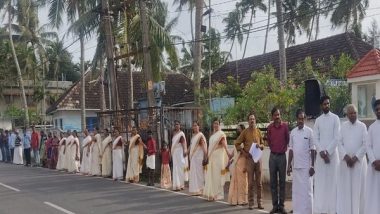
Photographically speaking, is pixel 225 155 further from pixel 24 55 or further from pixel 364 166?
pixel 24 55

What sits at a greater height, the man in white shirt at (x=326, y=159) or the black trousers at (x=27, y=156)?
the man in white shirt at (x=326, y=159)

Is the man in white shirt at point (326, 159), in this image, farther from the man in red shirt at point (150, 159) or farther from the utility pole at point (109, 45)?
the utility pole at point (109, 45)

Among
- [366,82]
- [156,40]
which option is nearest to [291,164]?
[366,82]

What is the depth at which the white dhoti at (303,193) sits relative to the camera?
9820 mm

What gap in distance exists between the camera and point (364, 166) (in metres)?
9.09

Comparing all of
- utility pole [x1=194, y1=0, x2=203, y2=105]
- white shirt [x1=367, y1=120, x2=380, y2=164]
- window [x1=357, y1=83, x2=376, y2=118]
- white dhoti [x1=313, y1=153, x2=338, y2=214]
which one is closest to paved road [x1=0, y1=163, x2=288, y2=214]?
A: white dhoti [x1=313, y1=153, x2=338, y2=214]

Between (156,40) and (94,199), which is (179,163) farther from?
(156,40)

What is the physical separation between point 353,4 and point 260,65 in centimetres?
1125

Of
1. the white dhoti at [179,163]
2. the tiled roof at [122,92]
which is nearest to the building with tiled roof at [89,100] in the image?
the tiled roof at [122,92]

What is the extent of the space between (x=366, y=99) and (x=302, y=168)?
27.2 ft

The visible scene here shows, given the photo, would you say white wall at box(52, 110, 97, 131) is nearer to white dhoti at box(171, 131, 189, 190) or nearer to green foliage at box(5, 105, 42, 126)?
green foliage at box(5, 105, 42, 126)

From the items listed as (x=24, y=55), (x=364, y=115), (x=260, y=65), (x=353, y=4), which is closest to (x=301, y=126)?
(x=364, y=115)

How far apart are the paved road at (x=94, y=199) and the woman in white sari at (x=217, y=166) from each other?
333mm

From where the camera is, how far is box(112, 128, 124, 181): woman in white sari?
17609mm
